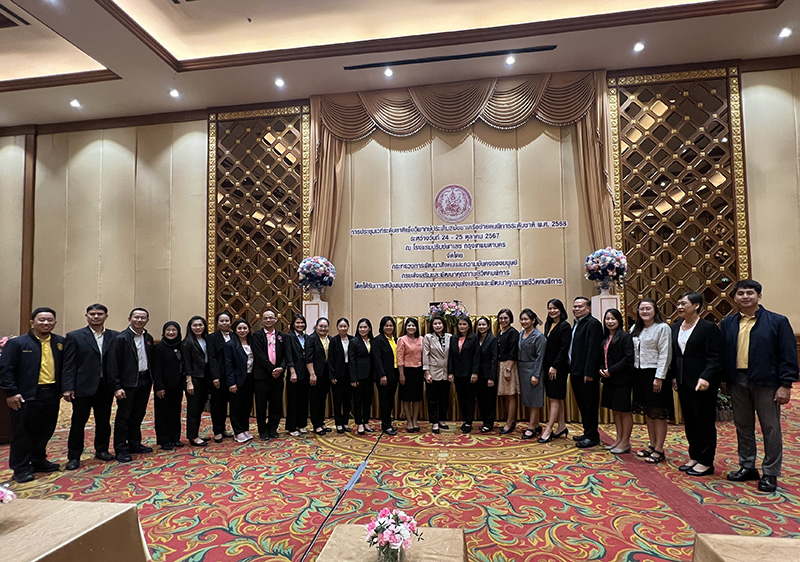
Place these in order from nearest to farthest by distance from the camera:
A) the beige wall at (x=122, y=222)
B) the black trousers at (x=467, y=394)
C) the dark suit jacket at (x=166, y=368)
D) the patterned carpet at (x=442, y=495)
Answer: the patterned carpet at (x=442, y=495), the dark suit jacket at (x=166, y=368), the black trousers at (x=467, y=394), the beige wall at (x=122, y=222)

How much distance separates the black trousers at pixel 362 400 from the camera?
16.4 feet

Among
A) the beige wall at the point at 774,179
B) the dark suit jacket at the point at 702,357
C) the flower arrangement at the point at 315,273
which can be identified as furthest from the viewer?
the flower arrangement at the point at 315,273

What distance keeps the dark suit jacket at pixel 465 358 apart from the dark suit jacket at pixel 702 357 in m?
1.90

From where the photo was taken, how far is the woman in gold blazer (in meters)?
5.09

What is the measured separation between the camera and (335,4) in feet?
18.7

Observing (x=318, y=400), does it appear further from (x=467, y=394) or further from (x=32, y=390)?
(x=32, y=390)

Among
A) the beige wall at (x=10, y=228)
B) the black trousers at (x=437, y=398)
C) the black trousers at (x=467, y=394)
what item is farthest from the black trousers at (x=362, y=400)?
the beige wall at (x=10, y=228)

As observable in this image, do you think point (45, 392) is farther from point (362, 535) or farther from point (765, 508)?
point (765, 508)

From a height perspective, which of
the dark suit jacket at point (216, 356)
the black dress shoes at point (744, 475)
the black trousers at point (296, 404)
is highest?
the dark suit jacket at point (216, 356)

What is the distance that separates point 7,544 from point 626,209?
267 inches

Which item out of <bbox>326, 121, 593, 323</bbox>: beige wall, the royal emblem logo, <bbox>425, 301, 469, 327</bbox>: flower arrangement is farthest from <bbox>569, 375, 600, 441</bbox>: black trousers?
the royal emblem logo

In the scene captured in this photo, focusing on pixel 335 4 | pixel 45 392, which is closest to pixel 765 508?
pixel 45 392

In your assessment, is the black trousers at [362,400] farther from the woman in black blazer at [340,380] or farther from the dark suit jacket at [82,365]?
the dark suit jacket at [82,365]

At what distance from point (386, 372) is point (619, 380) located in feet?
7.40
